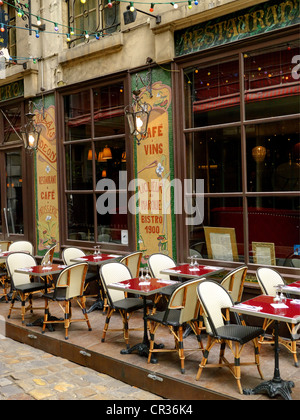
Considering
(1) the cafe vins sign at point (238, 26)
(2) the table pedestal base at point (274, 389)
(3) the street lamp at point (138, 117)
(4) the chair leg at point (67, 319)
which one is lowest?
(2) the table pedestal base at point (274, 389)

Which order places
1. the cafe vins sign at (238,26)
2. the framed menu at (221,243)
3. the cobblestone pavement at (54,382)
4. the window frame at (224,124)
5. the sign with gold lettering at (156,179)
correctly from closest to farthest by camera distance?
the cobblestone pavement at (54,382)
the cafe vins sign at (238,26)
the window frame at (224,124)
the framed menu at (221,243)
the sign with gold lettering at (156,179)

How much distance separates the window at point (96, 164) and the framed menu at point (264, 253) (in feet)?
9.02

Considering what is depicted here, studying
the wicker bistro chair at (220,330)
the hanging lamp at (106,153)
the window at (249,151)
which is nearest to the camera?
the wicker bistro chair at (220,330)

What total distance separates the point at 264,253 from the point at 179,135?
97.0 inches

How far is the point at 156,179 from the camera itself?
7.63 metres

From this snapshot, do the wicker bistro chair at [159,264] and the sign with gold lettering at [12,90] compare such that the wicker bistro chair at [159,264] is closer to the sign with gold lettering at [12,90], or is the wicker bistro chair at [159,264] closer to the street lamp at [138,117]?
the street lamp at [138,117]

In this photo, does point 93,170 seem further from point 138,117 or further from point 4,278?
point 4,278

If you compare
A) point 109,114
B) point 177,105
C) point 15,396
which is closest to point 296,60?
point 177,105

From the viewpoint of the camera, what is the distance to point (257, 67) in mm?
6391

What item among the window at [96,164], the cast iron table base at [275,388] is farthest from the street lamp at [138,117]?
the cast iron table base at [275,388]

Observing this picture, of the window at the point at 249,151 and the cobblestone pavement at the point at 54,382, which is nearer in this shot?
the cobblestone pavement at the point at 54,382

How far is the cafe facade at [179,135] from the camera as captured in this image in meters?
6.33

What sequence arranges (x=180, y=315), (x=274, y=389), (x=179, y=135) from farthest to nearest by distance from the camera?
1. (x=179, y=135)
2. (x=180, y=315)
3. (x=274, y=389)

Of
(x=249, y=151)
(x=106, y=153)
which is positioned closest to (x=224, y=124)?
(x=249, y=151)
